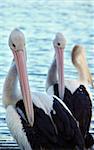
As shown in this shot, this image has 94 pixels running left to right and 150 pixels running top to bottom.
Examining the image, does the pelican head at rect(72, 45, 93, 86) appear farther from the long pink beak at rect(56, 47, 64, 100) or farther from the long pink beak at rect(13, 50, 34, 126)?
the long pink beak at rect(13, 50, 34, 126)

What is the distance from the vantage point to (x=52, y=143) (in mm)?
4512

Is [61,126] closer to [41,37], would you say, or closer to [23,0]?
[41,37]

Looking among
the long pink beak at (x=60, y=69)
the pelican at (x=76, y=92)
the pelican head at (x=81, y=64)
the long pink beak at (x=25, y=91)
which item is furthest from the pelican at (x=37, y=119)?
the pelican head at (x=81, y=64)

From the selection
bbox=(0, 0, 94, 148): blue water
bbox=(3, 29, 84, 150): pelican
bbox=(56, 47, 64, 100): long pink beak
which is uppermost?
bbox=(0, 0, 94, 148): blue water

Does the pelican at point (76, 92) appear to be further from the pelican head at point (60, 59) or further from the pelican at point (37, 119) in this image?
the pelican at point (37, 119)

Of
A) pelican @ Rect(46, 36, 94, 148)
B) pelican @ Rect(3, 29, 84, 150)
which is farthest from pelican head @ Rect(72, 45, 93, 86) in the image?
pelican @ Rect(3, 29, 84, 150)

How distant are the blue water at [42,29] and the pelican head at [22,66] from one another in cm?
84

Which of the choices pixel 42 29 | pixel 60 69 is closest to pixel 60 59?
pixel 60 69

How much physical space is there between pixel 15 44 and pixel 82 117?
0.84 meters

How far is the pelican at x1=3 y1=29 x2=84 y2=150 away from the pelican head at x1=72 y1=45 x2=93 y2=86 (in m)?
1.27

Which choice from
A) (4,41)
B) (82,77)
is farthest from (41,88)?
(4,41)

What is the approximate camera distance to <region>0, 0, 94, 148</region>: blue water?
25.2 feet

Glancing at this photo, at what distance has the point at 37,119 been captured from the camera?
4664mm

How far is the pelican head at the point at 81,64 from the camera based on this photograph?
6.31 meters
